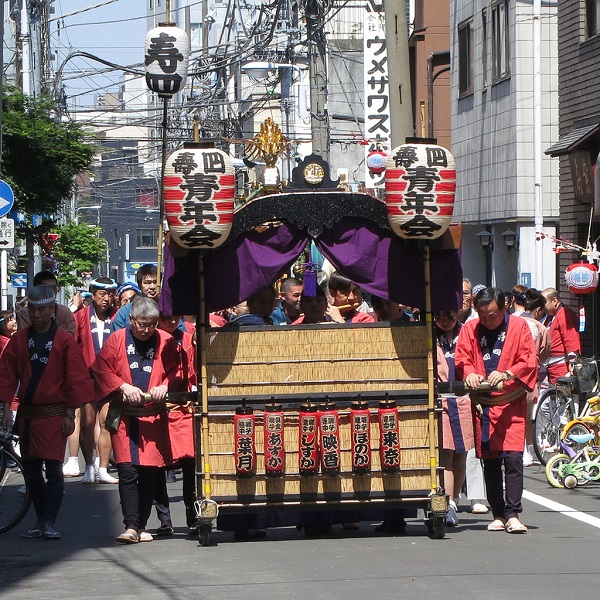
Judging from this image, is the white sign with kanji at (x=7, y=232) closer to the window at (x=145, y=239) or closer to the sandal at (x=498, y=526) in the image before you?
the sandal at (x=498, y=526)

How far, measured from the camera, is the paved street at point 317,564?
26.2ft

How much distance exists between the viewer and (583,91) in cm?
2161

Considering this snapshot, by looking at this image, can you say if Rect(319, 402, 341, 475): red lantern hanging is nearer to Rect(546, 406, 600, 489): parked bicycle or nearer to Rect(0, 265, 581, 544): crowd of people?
Rect(0, 265, 581, 544): crowd of people

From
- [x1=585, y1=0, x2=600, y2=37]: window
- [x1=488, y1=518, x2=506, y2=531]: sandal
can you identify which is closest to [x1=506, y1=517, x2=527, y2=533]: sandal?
[x1=488, y1=518, x2=506, y2=531]: sandal

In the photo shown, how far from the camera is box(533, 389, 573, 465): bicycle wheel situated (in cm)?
1466

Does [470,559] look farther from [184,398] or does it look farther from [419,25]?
[419,25]

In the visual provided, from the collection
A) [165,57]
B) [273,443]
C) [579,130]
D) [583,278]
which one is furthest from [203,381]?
[579,130]

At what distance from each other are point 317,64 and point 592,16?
8269 mm

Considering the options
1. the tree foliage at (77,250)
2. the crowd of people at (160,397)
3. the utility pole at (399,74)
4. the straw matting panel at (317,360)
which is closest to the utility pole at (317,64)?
the tree foliage at (77,250)

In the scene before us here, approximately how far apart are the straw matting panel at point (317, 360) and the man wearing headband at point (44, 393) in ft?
4.32

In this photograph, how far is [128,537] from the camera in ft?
32.9

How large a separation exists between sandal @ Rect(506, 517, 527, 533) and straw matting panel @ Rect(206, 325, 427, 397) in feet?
4.11

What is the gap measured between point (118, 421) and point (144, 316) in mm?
830

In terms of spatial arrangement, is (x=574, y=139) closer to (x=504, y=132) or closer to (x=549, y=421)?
(x=504, y=132)
